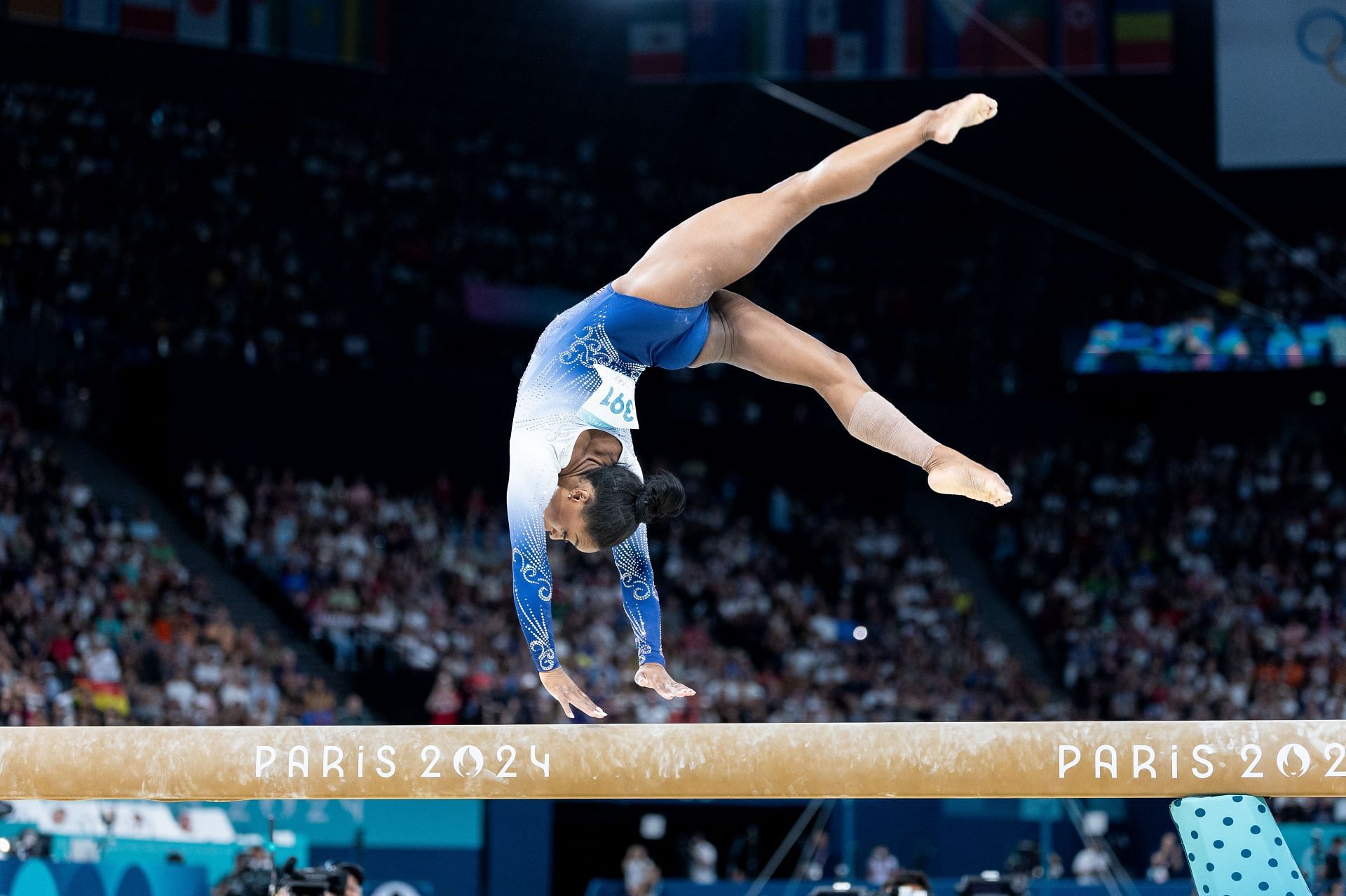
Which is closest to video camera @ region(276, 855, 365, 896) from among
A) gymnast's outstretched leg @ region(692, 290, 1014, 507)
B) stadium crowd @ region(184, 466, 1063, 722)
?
gymnast's outstretched leg @ region(692, 290, 1014, 507)

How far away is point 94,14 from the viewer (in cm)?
1803

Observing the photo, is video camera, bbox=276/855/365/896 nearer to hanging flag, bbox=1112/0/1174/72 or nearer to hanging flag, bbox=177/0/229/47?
hanging flag, bbox=177/0/229/47

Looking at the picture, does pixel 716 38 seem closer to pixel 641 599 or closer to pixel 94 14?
pixel 94 14

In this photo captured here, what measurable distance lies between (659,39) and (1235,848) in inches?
636

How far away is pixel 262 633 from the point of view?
16312 millimetres

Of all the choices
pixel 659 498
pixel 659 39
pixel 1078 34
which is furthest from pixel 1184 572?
pixel 659 498

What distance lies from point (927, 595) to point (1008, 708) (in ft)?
8.90

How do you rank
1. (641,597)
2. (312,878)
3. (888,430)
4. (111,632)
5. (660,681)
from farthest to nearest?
(111,632)
(312,878)
(641,597)
(660,681)
(888,430)

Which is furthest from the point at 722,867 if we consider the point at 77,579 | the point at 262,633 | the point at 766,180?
the point at 766,180

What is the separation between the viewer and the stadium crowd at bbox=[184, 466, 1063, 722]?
1585 cm

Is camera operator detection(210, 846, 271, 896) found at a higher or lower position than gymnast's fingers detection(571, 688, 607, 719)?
lower

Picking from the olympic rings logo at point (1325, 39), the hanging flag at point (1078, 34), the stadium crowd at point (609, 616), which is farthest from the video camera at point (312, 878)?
the olympic rings logo at point (1325, 39)

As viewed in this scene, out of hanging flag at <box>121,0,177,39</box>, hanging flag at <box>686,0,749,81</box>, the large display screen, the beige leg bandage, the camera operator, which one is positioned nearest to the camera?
the beige leg bandage

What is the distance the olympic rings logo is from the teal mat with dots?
47.5ft
